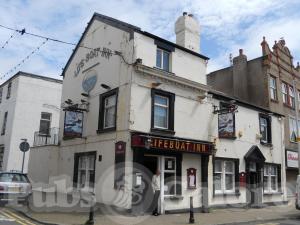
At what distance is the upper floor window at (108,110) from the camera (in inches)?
683

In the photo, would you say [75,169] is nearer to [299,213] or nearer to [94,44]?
[94,44]

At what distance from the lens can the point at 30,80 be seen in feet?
96.8

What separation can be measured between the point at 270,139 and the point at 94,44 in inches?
509

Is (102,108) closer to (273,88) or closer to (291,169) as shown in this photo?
(273,88)

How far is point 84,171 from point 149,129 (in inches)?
189

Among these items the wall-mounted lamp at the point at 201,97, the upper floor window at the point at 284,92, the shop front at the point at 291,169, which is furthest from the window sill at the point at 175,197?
the upper floor window at the point at 284,92

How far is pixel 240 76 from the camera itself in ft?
94.2

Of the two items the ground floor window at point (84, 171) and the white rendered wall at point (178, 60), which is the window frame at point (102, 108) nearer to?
the ground floor window at point (84, 171)

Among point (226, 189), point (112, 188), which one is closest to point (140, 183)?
point (112, 188)

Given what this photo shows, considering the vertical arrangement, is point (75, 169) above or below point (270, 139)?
below

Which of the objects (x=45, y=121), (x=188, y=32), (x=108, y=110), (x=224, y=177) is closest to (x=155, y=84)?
(x=108, y=110)

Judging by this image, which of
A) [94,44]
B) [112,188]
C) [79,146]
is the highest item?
[94,44]

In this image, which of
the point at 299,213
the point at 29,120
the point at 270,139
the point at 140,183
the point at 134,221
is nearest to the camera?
the point at 134,221

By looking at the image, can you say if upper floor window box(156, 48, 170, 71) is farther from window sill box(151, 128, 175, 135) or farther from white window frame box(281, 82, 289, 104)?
white window frame box(281, 82, 289, 104)
